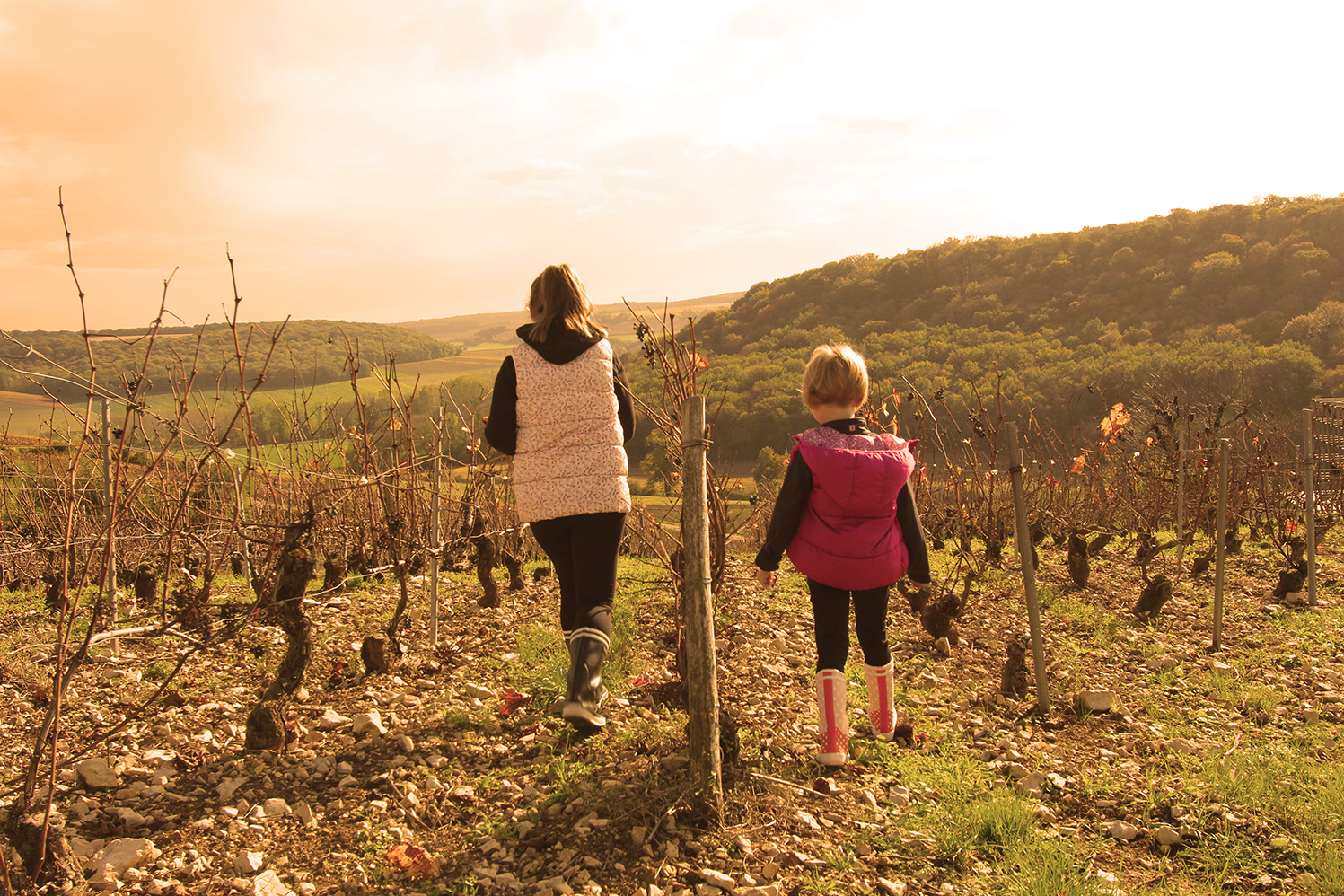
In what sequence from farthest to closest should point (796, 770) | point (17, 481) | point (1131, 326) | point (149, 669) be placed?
1. point (1131, 326)
2. point (17, 481)
3. point (149, 669)
4. point (796, 770)

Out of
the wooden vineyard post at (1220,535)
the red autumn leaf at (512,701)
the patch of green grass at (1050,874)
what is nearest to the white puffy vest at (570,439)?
the red autumn leaf at (512,701)

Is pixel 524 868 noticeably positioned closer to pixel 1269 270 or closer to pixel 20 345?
pixel 20 345

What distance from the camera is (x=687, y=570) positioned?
88.7 inches

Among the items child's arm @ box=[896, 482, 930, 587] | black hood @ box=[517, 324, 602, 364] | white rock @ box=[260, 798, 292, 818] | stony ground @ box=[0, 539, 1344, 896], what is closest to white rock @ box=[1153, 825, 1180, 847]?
stony ground @ box=[0, 539, 1344, 896]

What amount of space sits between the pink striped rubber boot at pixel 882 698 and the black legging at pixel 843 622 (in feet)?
0.18

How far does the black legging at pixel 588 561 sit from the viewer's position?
2723 mm

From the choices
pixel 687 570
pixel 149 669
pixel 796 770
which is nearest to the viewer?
pixel 687 570

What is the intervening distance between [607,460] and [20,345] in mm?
1638

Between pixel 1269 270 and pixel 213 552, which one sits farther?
pixel 1269 270

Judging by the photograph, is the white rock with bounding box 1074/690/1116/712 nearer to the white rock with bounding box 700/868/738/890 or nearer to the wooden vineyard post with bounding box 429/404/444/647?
the white rock with bounding box 700/868/738/890

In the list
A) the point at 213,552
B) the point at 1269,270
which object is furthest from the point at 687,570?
the point at 1269,270

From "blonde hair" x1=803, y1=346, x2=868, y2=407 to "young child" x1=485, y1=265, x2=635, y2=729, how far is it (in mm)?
690

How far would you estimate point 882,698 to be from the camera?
9.40ft

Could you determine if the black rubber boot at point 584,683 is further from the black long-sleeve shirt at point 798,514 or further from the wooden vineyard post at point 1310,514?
the wooden vineyard post at point 1310,514
